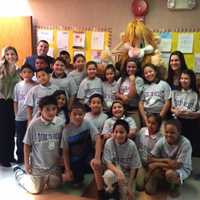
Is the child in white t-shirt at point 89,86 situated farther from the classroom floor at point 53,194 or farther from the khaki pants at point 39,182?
the classroom floor at point 53,194

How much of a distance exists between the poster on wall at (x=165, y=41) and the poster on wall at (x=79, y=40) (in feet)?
3.30

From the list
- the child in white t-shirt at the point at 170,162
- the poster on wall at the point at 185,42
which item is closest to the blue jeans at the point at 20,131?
the child in white t-shirt at the point at 170,162

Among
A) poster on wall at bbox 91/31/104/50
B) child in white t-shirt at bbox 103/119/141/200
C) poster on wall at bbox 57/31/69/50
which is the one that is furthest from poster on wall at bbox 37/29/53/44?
child in white t-shirt at bbox 103/119/141/200

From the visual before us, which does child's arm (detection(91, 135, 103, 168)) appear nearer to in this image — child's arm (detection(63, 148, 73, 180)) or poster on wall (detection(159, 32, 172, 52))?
child's arm (detection(63, 148, 73, 180))

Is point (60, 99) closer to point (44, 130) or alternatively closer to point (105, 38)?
point (44, 130)

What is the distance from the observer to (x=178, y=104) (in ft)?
9.42

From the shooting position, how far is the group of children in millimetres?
2473

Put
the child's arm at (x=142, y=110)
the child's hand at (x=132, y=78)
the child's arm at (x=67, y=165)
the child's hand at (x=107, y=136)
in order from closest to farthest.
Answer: the child's arm at (x=67, y=165) → the child's hand at (x=107, y=136) → the child's arm at (x=142, y=110) → the child's hand at (x=132, y=78)

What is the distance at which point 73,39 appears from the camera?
13.6 feet

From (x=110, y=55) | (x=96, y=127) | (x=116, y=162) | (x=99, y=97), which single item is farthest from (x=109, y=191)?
(x=110, y=55)

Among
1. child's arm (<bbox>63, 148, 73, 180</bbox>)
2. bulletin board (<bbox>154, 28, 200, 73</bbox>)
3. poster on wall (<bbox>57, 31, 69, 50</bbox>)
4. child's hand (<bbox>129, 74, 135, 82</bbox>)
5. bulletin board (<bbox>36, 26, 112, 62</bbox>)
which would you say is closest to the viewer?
child's arm (<bbox>63, 148, 73, 180</bbox>)

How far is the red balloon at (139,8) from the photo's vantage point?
3.74 metres

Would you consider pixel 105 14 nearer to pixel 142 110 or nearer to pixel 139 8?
pixel 139 8

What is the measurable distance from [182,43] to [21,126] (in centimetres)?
207
